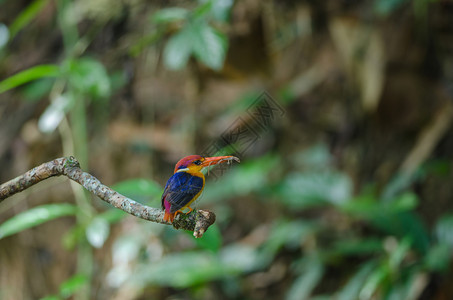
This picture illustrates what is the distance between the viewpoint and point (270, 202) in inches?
116

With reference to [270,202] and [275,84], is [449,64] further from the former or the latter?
[270,202]

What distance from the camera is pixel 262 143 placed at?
9.70 feet

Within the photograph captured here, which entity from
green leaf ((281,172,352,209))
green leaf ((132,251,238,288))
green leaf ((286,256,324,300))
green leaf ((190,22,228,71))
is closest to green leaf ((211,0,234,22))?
green leaf ((190,22,228,71))

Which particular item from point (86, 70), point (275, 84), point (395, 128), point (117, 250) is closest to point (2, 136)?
point (117, 250)

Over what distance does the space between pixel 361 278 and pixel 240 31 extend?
1.25m

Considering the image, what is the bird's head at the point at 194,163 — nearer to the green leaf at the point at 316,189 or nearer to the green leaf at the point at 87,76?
the green leaf at the point at 87,76

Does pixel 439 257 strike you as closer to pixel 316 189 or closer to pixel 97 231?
pixel 316 189

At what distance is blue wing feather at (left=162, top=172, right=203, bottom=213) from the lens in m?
0.58

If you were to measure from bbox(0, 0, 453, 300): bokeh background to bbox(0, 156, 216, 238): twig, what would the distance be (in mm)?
1410

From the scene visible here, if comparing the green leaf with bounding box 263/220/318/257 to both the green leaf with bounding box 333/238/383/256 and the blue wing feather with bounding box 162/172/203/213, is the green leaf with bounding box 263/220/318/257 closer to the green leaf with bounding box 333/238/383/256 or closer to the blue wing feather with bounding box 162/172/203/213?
the green leaf with bounding box 333/238/383/256

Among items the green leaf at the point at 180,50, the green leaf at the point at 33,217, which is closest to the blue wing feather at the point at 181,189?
the green leaf at the point at 33,217

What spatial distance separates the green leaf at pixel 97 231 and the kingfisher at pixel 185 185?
26.4 inches

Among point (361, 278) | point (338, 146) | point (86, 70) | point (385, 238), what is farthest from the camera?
point (338, 146)

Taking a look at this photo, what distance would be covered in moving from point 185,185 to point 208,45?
1.01 meters
